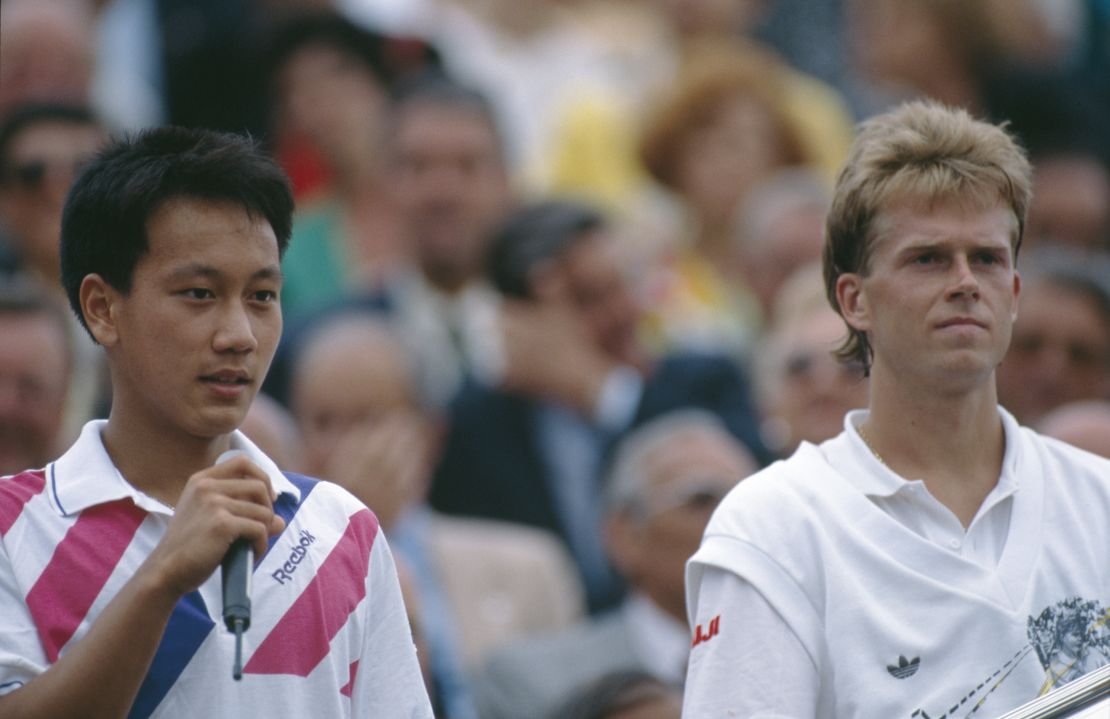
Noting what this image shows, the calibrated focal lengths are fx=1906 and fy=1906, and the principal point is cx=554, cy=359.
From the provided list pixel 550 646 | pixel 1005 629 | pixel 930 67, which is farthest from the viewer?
pixel 930 67

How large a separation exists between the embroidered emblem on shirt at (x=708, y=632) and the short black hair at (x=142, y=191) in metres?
1.11

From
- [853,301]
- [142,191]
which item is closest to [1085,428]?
[853,301]

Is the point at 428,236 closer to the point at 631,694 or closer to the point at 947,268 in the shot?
the point at 631,694

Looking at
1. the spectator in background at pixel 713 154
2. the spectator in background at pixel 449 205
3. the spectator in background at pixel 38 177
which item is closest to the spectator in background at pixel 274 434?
the spectator in background at pixel 38 177

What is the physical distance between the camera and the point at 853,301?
3.97 metres

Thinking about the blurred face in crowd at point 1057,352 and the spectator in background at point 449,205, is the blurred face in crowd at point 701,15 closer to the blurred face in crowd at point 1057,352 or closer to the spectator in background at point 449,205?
the spectator in background at point 449,205

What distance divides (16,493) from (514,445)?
398 centimetres

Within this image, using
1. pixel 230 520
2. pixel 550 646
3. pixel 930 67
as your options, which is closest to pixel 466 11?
pixel 930 67

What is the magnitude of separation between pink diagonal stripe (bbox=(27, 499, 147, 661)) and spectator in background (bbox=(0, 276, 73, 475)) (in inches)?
90.5

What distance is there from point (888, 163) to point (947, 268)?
0.27 meters

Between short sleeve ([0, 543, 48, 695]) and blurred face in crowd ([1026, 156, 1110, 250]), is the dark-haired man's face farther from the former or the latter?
blurred face in crowd ([1026, 156, 1110, 250])

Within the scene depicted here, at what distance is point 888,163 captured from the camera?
3.89m

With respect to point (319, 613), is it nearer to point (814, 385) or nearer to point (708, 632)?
point (708, 632)

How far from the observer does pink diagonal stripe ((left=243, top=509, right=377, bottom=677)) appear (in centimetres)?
323
